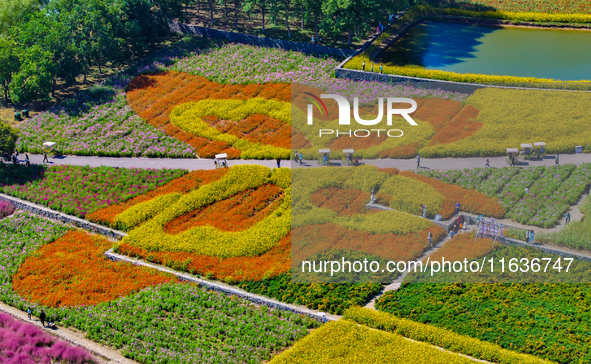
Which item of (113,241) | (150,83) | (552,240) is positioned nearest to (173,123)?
(150,83)

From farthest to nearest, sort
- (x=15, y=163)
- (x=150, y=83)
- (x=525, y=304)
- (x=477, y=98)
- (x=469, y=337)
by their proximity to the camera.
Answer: (x=150, y=83), (x=477, y=98), (x=15, y=163), (x=525, y=304), (x=469, y=337)

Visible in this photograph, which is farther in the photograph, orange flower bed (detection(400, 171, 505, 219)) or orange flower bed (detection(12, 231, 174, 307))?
orange flower bed (detection(400, 171, 505, 219))

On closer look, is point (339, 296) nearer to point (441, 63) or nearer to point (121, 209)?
point (121, 209)

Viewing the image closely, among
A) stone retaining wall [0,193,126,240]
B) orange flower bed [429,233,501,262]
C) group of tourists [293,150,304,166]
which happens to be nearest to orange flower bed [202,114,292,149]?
group of tourists [293,150,304,166]

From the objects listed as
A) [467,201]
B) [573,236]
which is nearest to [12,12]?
[467,201]

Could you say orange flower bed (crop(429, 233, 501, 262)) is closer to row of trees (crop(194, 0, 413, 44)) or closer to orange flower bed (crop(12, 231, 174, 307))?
orange flower bed (crop(12, 231, 174, 307))

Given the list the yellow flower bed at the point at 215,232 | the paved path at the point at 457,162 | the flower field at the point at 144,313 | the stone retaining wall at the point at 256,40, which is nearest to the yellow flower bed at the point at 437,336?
the flower field at the point at 144,313

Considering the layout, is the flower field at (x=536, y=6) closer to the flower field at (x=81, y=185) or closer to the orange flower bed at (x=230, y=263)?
the flower field at (x=81, y=185)
